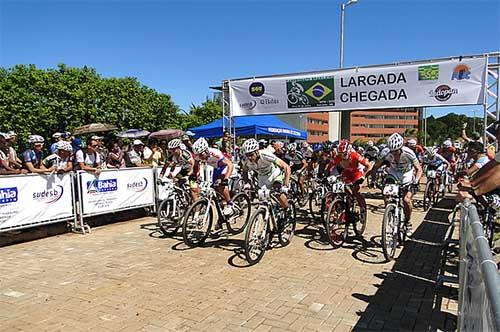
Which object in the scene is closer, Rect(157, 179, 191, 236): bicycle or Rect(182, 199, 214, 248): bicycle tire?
Rect(182, 199, 214, 248): bicycle tire

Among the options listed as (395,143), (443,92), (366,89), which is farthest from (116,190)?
(443,92)

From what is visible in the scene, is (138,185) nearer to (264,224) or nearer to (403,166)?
(264,224)

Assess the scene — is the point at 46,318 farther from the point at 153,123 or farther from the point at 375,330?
the point at 153,123

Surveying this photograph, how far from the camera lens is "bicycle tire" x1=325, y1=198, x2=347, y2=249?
6.49 metres

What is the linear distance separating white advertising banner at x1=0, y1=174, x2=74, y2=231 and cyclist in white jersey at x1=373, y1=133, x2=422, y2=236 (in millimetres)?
6306

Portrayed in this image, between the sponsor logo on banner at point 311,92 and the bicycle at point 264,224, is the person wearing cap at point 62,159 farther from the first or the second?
the sponsor logo on banner at point 311,92

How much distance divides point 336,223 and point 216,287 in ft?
9.33

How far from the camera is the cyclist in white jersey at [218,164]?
271 inches

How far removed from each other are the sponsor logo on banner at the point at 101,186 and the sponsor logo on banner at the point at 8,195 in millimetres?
1513

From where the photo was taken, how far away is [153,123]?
38688mm

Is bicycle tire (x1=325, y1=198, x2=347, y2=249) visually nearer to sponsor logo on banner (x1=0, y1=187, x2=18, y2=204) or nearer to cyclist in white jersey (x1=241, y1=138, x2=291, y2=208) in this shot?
cyclist in white jersey (x1=241, y1=138, x2=291, y2=208)

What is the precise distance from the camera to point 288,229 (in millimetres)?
6934

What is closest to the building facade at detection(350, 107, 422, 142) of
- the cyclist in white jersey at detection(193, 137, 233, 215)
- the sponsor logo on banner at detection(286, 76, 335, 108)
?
the sponsor logo on banner at detection(286, 76, 335, 108)

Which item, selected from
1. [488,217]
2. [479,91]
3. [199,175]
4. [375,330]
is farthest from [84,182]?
[479,91]
